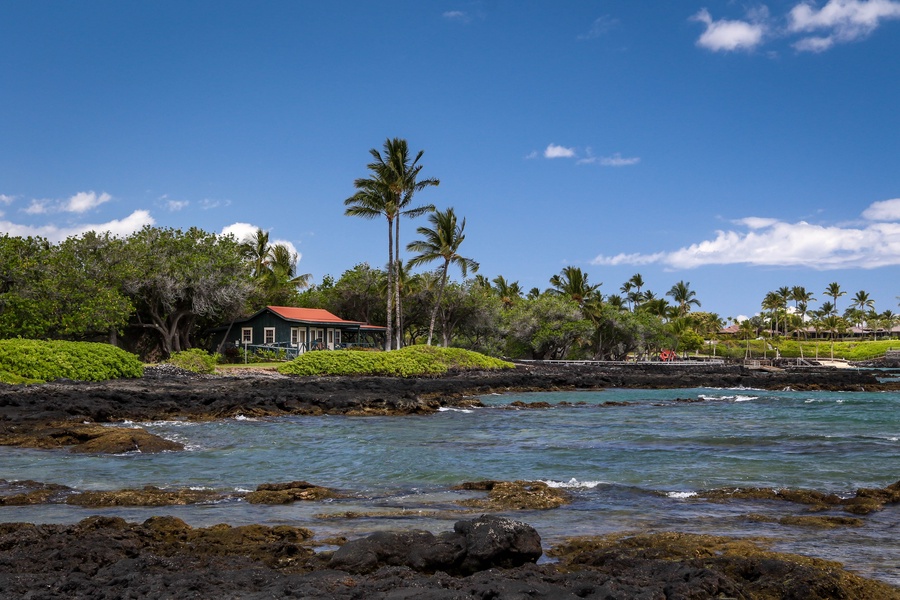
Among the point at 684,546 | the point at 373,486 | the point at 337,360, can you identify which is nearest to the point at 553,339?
the point at 337,360

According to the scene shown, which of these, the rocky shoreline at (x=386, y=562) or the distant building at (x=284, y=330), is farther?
the distant building at (x=284, y=330)

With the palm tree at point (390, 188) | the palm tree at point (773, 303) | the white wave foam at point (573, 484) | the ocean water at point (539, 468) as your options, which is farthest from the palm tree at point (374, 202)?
the palm tree at point (773, 303)

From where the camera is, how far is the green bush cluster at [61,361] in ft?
92.7

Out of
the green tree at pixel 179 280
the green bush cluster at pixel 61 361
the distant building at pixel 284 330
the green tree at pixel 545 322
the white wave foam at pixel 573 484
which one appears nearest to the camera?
the white wave foam at pixel 573 484

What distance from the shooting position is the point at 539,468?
45.0ft

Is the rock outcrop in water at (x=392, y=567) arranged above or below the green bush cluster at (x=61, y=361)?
below

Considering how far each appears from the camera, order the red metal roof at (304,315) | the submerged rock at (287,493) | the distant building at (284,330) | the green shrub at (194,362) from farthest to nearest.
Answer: the red metal roof at (304,315) → the distant building at (284,330) → the green shrub at (194,362) → the submerged rock at (287,493)

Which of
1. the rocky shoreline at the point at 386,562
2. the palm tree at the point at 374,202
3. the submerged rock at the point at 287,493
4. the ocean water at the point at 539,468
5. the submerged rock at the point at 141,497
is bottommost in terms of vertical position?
the ocean water at the point at 539,468

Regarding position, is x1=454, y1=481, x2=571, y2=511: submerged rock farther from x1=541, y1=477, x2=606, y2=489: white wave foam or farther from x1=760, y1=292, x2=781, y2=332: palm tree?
x1=760, y1=292, x2=781, y2=332: palm tree

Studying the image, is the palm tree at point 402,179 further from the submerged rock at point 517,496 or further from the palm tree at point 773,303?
the palm tree at point 773,303

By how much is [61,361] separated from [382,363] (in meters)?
17.2

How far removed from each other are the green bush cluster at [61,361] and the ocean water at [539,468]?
36.3 ft

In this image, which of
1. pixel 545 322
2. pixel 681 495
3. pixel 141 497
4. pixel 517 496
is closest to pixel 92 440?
pixel 141 497

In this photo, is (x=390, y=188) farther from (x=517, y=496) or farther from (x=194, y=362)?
(x=517, y=496)
